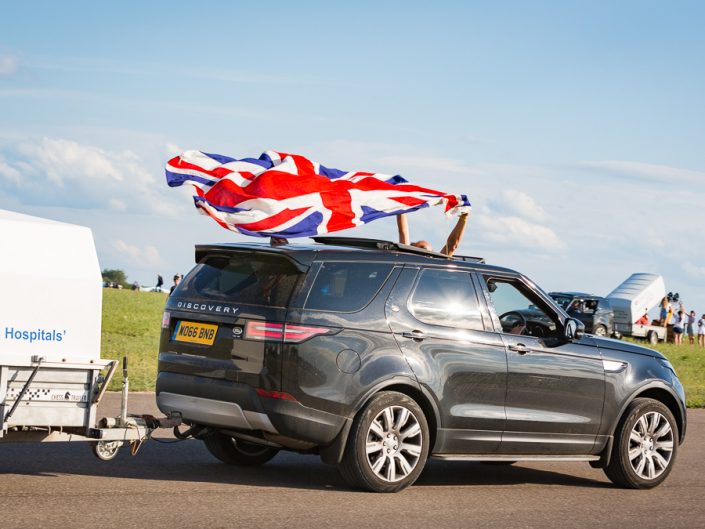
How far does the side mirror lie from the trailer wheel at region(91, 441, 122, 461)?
386 centimetres

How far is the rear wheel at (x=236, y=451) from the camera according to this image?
10391 mm

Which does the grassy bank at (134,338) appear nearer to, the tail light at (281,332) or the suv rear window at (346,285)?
the suv rear window at (346,285)

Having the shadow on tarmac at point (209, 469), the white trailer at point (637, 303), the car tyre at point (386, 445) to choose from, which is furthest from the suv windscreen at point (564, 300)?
the car tyre at point (386, 445)

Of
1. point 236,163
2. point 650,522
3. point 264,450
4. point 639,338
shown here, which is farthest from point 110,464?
point 639,338

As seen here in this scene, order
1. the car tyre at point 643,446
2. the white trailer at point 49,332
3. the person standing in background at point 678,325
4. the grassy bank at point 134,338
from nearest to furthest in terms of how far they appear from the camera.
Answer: the white trailer at point 49,332 → the car tyre at point 643,446 → the grassy bank at point 134,338 → the person standing in background at point 678,325

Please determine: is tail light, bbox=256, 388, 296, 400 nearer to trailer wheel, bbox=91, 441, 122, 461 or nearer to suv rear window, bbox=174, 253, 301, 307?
suv rear window, bbox=174, 253, 301, 307

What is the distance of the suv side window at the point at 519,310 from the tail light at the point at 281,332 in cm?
187

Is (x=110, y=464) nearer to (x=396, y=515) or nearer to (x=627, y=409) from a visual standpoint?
(x=396, y=515)

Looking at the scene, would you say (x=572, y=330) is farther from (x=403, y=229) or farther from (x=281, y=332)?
(x=281, y=332)

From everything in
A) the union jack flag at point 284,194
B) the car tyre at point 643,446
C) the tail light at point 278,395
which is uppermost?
the union jack flag at point 284,194

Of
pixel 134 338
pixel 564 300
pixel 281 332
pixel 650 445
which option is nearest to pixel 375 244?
pixel 281 332

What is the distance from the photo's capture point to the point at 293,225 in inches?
392

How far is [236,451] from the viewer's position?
1045 cm

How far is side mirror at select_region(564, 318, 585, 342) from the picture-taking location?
10219 millimetres
